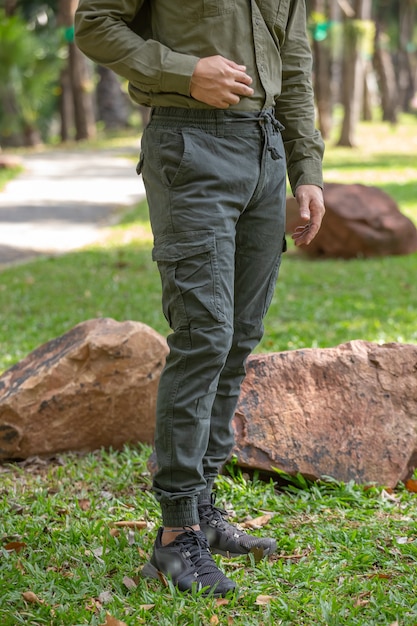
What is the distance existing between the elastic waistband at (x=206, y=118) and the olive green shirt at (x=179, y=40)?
0.07ft

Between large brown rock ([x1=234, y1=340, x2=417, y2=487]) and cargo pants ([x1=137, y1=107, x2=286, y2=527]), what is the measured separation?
3.16ft

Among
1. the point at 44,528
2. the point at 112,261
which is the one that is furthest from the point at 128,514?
the point at 112,261

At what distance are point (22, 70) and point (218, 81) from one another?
73.8ft

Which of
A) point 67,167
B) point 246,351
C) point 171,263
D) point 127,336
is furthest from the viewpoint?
point 67,167

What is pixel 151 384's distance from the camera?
165 inches

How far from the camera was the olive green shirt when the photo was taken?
254 cm

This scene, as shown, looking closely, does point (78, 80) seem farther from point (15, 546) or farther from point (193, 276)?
point (193, 276)

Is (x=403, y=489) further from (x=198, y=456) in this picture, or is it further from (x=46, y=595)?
(x=46, y=595)

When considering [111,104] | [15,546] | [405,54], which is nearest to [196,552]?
[15,546]

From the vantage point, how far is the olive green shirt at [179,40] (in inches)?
100

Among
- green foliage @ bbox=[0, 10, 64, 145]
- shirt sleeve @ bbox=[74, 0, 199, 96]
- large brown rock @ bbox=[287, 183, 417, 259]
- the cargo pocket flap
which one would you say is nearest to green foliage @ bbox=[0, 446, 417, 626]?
the cargo pocket flap

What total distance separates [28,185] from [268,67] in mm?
13484

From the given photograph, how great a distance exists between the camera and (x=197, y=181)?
2.58 meters

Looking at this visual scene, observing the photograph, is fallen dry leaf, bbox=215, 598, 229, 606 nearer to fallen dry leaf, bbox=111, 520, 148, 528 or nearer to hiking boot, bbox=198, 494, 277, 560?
hiking boot, bbox=198, 494, 277, 560
